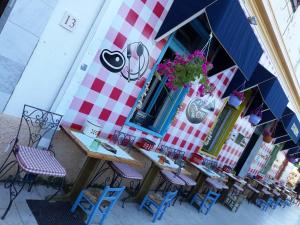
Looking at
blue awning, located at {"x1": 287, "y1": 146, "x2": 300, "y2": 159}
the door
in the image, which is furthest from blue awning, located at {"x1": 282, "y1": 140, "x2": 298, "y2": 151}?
the door

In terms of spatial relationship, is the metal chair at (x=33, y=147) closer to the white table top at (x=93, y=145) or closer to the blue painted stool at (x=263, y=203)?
the white table top at (x=93, y=145)

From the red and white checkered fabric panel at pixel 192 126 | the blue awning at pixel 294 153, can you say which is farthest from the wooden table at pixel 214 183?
the blue awning at pixel 294 153

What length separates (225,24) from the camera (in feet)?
13.5

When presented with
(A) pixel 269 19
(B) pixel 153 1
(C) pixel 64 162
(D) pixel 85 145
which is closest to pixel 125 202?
(C) pixel 64 162

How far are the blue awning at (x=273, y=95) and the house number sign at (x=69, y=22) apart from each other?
4463 mm

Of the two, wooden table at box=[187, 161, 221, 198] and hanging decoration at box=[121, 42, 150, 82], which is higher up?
hanging decoration at box=[121, 42, 150, 82]

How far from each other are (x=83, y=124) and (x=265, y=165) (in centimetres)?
1041

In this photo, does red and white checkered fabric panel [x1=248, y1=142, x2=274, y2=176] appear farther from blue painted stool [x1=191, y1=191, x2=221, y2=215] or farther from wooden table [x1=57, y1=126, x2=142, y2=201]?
wooden table [x1=57, y1=126, x2=142, y2=201]

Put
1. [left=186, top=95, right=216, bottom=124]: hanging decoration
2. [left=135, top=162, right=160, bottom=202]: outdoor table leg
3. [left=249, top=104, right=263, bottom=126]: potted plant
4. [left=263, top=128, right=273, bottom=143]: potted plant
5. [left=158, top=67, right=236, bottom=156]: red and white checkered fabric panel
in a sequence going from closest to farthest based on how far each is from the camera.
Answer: [left=135, top=162, right=160, bottom=202]: outdoor table leg, [left=158, top=67, right=236, bottom=156]: red and white checkered fabric panel, [left=186, top=95, right=216, bottom=124]: hanging decoration, [left=249, top=104, right=263, bottom=126]: potted plant, [left=263, top=128, right=273, bottom=143]: potted plant

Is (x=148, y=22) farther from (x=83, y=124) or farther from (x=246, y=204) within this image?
(x=246, y=204)

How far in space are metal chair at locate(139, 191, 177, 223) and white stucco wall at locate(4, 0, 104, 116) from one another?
2.27 m

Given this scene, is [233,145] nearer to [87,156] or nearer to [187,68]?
[187,68]

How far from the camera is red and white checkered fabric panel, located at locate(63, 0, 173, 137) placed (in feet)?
13.4

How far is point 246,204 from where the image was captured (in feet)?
33.5
